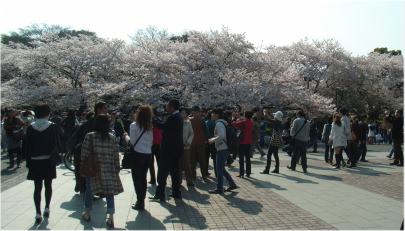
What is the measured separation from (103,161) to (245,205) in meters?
2.65

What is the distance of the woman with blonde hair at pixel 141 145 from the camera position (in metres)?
6.34

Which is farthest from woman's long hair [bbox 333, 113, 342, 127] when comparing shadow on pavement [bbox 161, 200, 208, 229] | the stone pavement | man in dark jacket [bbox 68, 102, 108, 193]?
man in dark jacket [bbox 68, 102, 108, 193]

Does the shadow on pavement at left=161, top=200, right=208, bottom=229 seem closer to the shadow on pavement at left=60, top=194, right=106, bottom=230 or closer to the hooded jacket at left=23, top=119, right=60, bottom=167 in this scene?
the shadow on pavement at left=60, top=194, right=106, bottom=230

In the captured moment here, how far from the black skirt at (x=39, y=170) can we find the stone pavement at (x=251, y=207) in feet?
2.03

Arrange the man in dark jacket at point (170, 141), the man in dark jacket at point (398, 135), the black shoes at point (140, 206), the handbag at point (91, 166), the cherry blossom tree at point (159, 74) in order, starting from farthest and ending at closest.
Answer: the cherry blossom tree at point (159, 74), the man in dark jacket at point (398, 135), the man in dark jacket at point (170, 141), the black shoes at point (140, 206), the handbag at point (91, 166)

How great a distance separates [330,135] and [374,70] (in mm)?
29876

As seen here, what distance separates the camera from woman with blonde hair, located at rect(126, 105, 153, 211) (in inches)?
250

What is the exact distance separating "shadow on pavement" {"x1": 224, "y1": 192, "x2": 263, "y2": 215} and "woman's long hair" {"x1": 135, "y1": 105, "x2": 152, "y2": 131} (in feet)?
6.44

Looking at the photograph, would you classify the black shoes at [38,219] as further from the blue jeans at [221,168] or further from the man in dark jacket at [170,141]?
the blue jeans at [221,168]

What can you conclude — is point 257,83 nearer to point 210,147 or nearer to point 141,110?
point 210,147

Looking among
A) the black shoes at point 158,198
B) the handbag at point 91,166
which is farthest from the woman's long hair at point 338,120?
the handbag at point 91,166

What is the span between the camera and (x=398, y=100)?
39344mm

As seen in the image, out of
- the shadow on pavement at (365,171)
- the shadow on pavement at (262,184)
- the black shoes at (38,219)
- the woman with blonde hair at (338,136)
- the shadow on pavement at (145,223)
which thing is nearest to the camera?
the shadow on pavement at (145,223)

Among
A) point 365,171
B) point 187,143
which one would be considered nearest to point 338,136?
point 365,171
